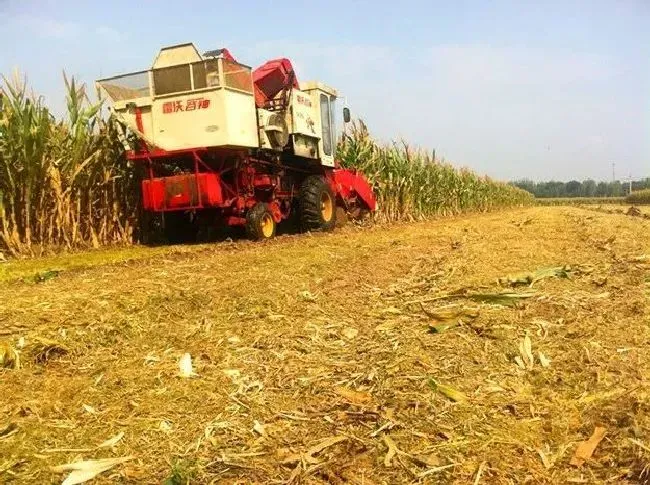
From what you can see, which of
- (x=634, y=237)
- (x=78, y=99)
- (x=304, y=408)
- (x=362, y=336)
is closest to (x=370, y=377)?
(x=304, y=408)

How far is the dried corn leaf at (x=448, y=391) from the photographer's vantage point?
2768 mm

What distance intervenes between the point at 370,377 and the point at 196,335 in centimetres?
117

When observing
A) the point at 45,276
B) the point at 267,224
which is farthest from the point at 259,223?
the point at 45,276

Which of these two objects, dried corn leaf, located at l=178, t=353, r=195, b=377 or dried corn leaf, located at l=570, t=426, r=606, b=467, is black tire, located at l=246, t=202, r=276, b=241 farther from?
dried corn leaf, located at l=570, t=426, r=606, b=467

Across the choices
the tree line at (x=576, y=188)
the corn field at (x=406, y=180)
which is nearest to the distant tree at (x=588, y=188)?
the tree line at (x=576, y=188)

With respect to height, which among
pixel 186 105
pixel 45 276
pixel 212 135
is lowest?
pixel 45 276

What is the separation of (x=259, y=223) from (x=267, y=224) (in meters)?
0.41

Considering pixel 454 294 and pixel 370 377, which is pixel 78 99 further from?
pixel 370 377

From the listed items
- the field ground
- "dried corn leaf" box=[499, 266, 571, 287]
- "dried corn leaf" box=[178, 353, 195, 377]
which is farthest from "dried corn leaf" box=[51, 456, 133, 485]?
"dried corn leaf" box=[499, 266, 571, 287]

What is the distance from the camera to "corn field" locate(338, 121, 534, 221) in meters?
16.3

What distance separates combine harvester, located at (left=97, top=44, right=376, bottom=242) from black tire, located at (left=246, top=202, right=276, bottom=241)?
0.05ft

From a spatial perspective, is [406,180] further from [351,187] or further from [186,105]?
[186,105]

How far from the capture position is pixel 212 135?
8.77 meters

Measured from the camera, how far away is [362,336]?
369cm
